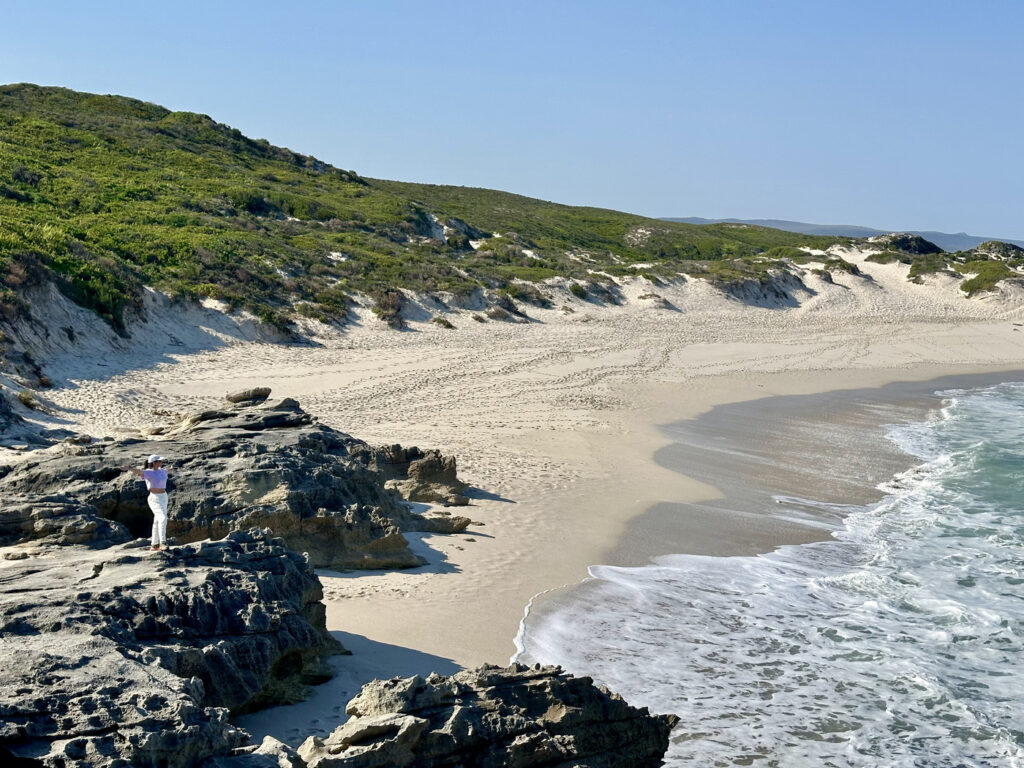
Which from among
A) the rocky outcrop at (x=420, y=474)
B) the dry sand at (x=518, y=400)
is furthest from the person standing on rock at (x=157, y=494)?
the rocky outcrop at (x=420, y=474)

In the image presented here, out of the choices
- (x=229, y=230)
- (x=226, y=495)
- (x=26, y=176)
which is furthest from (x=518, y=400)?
(x=26, y=176)

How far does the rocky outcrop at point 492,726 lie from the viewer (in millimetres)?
5316

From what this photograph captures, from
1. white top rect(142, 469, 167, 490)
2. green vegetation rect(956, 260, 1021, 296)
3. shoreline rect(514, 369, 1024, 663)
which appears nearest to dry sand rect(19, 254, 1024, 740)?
shoreline rect(514, 369, 1024, 663)

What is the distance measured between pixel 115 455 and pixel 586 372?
17.6 meters

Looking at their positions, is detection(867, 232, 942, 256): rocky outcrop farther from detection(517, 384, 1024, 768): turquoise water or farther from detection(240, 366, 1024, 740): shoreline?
detection(517, 384, 1024, 768): turquoise water

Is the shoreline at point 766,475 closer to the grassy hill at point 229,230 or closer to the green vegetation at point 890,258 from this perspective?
the grassy hill at point 229,230

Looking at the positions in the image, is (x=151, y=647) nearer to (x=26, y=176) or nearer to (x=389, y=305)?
(x=389, y=305)

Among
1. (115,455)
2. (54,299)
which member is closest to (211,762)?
(115,455)

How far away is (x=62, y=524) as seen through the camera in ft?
26.9

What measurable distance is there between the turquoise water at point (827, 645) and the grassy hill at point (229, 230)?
15.0 m

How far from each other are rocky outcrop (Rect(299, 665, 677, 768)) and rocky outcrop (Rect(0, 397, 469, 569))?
385 cm

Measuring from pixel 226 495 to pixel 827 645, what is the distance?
6.29m

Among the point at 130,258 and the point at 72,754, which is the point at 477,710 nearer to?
the point at 72,754

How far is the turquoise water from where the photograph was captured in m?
7.82
